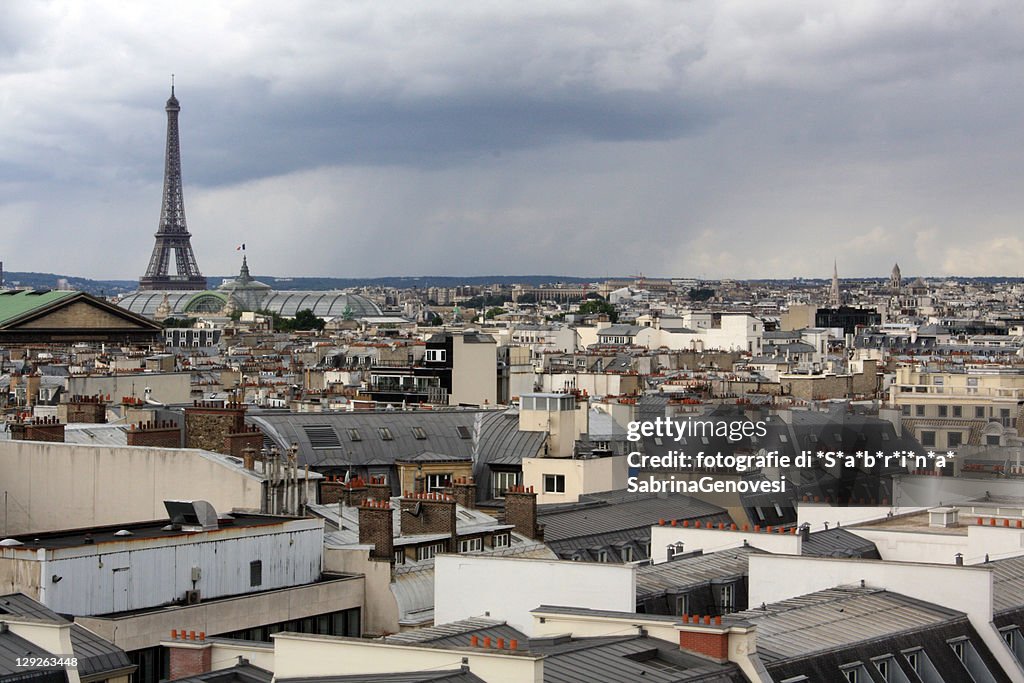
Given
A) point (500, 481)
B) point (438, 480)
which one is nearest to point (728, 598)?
point (500, 481)

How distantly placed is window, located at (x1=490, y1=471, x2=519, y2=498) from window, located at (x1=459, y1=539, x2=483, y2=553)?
476 inches

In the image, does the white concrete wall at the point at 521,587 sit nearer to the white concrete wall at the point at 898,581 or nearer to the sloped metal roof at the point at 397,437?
the white concrete wall at the point at 898,581

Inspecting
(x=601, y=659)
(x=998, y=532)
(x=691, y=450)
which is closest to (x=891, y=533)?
(x=998, y=532)

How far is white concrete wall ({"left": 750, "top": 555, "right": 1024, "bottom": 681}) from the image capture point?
20438mm

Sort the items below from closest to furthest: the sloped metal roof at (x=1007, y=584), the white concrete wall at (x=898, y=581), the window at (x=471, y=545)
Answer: the white concrete wall at (x=898, y=581)
the sloped metal roof at (x=1007, y=584)
the window at (x=471, y=545)

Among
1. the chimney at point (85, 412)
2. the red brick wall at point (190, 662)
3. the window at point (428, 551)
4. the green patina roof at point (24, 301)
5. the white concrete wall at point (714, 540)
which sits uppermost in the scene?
the green patina roof at point (24, 301)

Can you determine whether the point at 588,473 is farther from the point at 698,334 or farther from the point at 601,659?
the point at 698,334

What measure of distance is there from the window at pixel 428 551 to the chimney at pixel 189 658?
7.26 m

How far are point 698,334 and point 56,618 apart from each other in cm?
12895

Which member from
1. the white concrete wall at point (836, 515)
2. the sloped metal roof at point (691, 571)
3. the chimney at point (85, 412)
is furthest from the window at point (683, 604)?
the chimney at point (85, 412)

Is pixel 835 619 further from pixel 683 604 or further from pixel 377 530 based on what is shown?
pixel 377 530

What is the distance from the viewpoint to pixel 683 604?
71.7 feet

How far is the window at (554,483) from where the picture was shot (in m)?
39.8

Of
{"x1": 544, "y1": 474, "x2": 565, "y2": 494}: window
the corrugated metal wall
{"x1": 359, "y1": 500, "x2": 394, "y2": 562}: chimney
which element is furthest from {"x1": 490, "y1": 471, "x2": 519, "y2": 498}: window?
the corrugated metal wall
